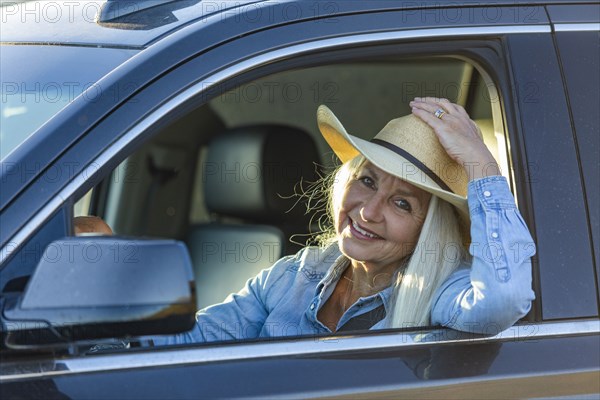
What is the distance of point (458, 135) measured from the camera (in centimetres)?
235

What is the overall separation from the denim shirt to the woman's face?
103mm

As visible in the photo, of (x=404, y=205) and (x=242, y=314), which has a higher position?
(x=404, y=205)

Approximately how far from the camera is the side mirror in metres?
1.73

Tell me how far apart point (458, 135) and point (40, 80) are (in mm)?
916

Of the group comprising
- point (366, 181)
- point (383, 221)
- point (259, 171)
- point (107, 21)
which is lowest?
point (383, 221)

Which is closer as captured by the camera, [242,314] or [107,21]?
[107,21]

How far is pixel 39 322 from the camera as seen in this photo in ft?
5.84

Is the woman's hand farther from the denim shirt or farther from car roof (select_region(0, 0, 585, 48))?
car roof (select_region(0, 0, 585, 48))

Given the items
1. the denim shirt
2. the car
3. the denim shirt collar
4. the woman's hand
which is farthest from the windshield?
the denim shirt collar

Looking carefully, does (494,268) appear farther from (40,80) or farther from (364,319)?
(40,80)

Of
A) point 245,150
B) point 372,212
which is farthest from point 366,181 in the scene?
point 245,150

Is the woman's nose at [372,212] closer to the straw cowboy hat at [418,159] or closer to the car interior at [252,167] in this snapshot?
the straw cowboy hat at [418,159]

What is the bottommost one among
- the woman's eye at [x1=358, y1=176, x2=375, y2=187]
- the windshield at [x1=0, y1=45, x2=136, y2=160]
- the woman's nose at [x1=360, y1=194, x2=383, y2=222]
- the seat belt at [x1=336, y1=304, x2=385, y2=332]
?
the seat belt at [x1=336, y1=304, x2=385, y2=332]

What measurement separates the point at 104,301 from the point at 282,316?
955 millimetres
